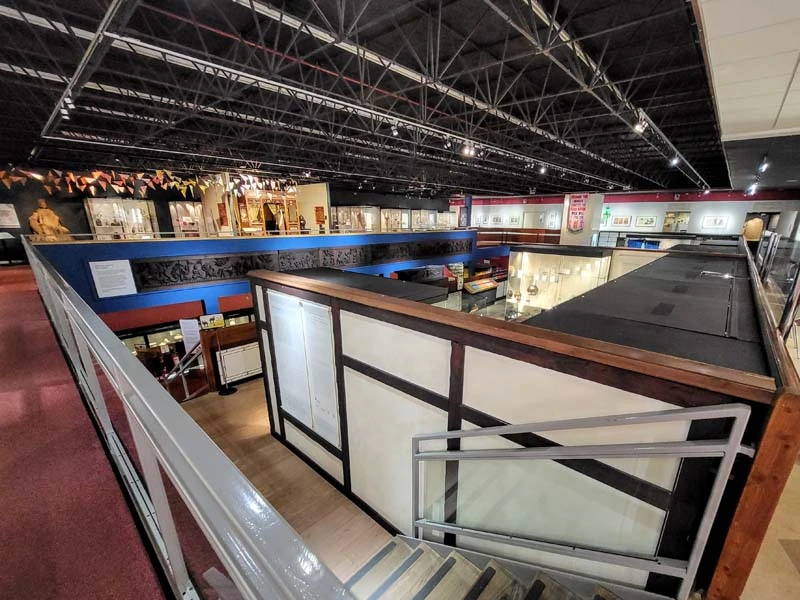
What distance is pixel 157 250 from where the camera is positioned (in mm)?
7016

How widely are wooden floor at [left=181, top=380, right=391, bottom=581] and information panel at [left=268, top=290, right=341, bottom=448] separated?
2.69 ft

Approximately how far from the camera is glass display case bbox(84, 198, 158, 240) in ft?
42.6

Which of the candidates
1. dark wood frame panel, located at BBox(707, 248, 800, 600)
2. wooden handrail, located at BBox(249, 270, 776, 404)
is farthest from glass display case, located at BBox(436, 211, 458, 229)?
dark wood frame panel, located at BBox(707, 248, 800, 600)

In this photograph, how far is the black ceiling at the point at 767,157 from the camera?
18.6 ft

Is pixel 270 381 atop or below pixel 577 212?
below

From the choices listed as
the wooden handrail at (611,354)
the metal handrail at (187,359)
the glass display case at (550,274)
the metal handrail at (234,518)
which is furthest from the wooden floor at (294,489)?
the glass display case at (550,274)

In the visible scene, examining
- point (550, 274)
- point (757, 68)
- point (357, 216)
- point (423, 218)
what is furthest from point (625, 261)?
point (423, 218)

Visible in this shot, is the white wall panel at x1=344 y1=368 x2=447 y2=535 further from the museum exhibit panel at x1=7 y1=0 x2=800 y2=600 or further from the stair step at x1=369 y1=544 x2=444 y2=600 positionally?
the stair step at x1=369 y1=544 x2=444 y2=600

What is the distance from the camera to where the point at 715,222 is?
14656 mm

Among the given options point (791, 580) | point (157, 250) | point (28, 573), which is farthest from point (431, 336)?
point (157, 250)

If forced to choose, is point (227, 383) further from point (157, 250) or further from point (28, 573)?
point (28, 573)

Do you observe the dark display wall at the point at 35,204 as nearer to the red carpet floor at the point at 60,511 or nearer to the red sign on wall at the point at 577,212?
the red carpet floor at the point at 60,511

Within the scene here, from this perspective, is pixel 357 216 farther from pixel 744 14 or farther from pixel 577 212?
pixel 744 14

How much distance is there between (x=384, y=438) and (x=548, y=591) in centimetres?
175
